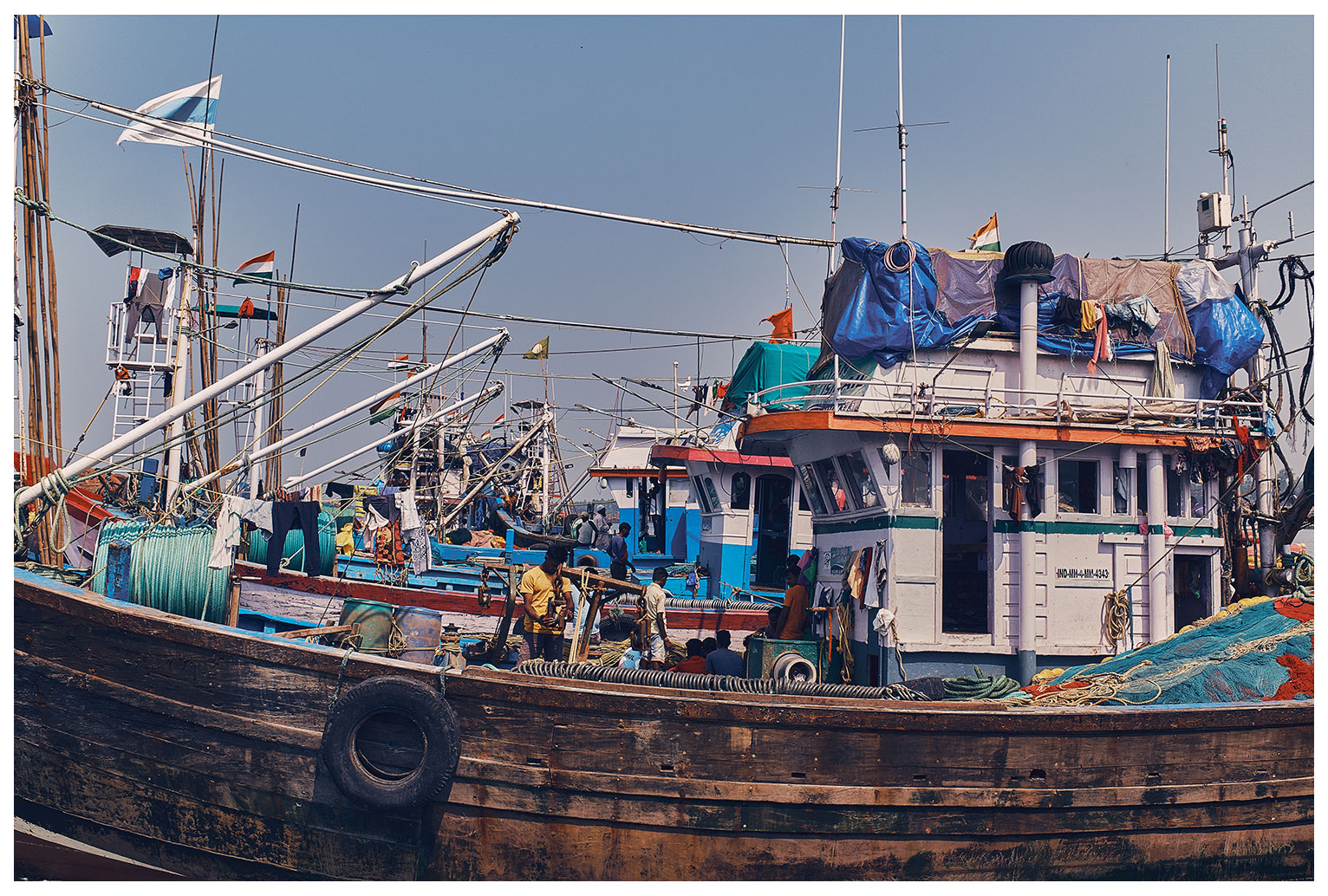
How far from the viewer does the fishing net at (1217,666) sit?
7.91m

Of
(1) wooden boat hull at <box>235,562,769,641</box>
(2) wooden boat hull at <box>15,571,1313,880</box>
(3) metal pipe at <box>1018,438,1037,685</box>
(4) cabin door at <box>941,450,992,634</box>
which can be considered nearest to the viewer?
(2) wooden boat hull at <box>15,571,1313,880</box>

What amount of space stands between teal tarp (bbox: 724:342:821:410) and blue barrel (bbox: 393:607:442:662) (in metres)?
8.53

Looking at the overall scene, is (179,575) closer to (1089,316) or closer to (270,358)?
(270,358)

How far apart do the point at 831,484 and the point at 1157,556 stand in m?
3.65

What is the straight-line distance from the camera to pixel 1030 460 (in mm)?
9797

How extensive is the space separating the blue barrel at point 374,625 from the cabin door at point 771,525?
10413 mm

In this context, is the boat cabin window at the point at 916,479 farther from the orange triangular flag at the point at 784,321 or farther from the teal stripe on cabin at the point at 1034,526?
the orange triangular flag at the point at 784,321

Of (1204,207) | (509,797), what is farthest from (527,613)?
(1204,207)

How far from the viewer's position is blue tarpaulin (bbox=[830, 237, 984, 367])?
10641 mm

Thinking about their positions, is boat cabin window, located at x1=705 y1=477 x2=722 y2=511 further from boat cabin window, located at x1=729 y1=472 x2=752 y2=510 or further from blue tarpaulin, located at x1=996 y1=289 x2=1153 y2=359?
blue tarpaulin, located at x1=996 y1=289 x2=1153 y2=359

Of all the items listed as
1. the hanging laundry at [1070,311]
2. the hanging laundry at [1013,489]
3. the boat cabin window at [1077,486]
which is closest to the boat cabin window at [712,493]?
the hanging laundry at [1070,311]

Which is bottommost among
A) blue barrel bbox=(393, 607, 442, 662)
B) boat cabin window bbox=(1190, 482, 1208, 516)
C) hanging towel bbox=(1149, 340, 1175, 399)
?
blue barrel bbox=(393, 607, 442, 662)

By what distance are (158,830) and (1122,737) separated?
7.69 meters

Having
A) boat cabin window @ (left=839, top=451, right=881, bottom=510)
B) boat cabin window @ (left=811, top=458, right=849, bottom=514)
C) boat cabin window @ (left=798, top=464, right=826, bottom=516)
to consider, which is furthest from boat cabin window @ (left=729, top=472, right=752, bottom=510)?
boat cabin window @ (left=839, top=451, right=881, bottom=510)
